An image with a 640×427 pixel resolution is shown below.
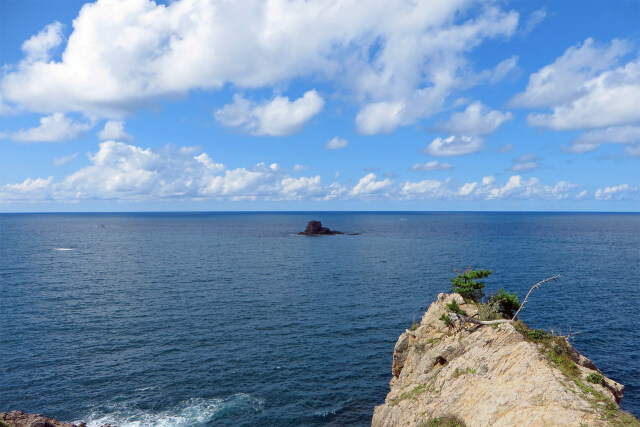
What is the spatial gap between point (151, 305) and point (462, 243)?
130494 millimetres

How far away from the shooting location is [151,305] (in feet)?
238

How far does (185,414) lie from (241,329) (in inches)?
830

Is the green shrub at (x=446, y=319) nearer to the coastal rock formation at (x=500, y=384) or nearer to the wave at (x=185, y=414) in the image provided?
the coastal rock formation at (x=500, y=384)

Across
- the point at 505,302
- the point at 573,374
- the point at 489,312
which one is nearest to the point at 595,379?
the point at 573,374

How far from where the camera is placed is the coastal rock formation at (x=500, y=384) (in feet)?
76.9

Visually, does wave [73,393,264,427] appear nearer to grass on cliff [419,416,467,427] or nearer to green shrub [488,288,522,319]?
grass on cliff [419,416,467,427]

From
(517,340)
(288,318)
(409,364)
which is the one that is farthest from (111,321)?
(517,340)

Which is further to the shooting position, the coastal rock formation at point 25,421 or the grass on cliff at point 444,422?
the coastal rock formation at point 25,421

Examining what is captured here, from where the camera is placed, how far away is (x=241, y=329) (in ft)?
200

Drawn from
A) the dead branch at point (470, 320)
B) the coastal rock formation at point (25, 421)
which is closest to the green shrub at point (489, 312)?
the dead branch at point (470, 320)

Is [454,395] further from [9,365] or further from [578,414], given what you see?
[9,365]

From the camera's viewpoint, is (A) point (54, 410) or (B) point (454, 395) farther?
(A) point (54, 410)

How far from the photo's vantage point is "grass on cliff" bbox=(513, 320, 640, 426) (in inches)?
884

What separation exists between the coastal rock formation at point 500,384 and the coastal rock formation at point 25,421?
2958 centimetres
